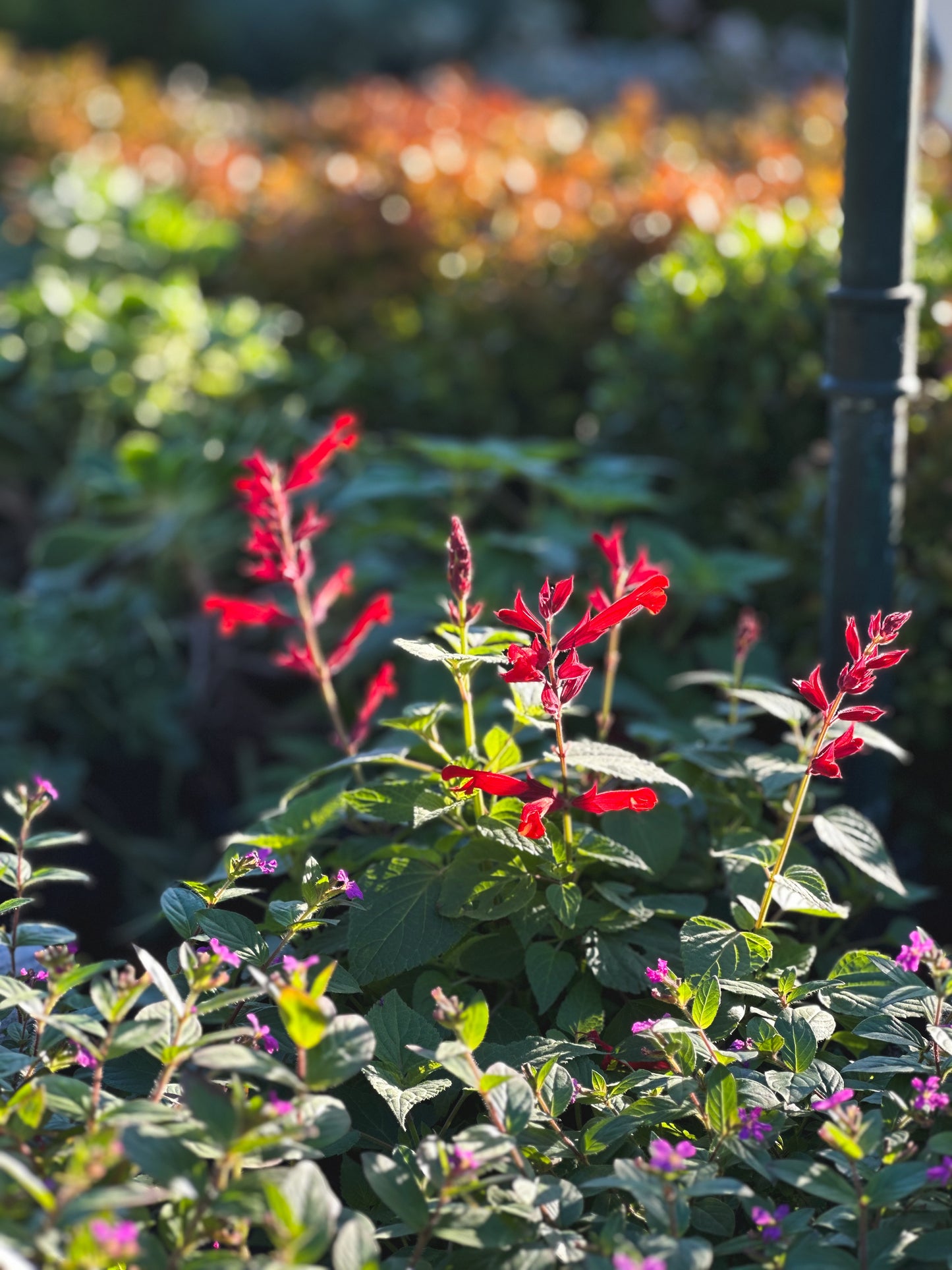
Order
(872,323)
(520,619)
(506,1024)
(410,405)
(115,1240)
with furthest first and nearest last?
(410,405) → (872,323) → (506,1024) → (520,619) → (115,1240)

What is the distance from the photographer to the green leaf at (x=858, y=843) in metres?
1.42

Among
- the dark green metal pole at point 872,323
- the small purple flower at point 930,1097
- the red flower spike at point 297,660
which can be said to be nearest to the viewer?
the small purple flower at point 930,1097

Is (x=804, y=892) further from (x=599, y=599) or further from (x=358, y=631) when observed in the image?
(x=358, y=631)

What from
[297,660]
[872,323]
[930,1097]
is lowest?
[930,1097]

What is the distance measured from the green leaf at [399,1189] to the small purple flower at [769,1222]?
269mm

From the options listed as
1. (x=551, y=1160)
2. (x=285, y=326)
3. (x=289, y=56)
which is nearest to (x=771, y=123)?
(x=285, y=326)

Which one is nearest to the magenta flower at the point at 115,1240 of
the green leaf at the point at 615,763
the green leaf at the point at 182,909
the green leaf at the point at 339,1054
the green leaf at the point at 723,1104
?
the green leaf at the point at 339,1054

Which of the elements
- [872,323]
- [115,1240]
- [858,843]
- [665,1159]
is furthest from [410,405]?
[115,1240]

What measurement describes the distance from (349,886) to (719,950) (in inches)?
14.9

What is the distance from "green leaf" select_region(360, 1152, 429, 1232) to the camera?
3.44ft

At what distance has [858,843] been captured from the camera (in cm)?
146

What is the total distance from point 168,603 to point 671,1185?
7.93ft

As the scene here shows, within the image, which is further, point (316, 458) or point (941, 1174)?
point (316, 458)

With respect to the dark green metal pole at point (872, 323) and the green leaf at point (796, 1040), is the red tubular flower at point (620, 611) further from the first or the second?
the dark green metal pole at point (872, 323)
